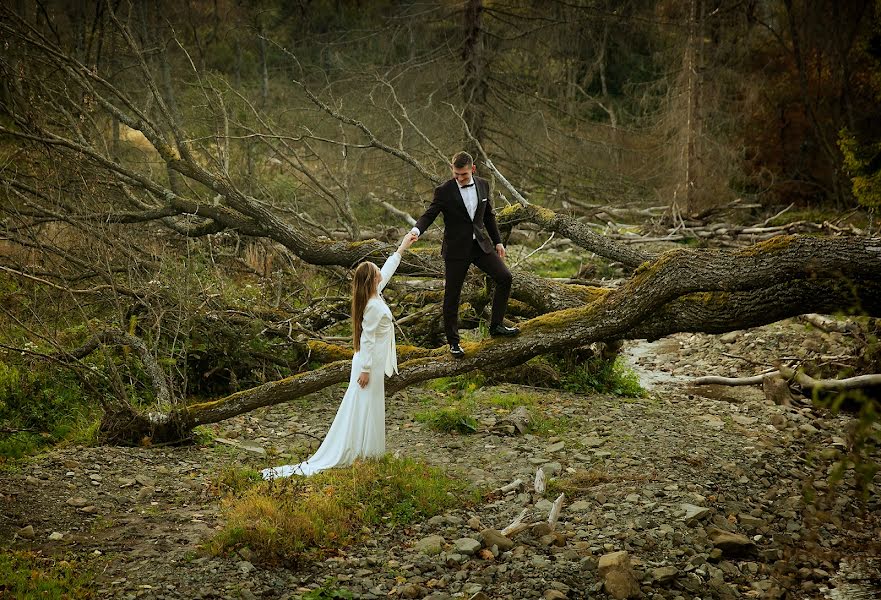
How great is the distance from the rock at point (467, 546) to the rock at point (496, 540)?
3.5 inches

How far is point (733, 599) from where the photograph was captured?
5.29 meters

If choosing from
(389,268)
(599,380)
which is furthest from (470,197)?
(599,380)

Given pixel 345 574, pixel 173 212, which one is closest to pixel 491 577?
pixel 345 574

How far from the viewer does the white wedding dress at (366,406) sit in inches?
281

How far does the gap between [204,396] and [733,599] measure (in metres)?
6.74

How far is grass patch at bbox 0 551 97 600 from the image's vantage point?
4715 mm

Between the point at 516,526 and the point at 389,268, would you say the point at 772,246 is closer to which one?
the point at 516,526

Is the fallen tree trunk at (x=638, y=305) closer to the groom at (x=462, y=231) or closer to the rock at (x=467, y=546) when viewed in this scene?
the groom at (x=462, y=231)

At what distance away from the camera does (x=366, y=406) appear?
7199 mm

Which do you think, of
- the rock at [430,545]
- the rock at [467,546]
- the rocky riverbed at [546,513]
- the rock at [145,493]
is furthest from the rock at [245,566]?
the rock at [145,493]

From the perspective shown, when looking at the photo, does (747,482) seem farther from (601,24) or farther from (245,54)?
(245,54)

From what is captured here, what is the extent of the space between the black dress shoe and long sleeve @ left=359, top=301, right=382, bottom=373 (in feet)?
4.05

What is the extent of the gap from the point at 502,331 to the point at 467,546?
8.00 ft

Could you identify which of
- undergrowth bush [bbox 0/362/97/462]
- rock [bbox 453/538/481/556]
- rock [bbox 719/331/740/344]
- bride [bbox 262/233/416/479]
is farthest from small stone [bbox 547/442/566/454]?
rock [bbox 719/331/740/344]
